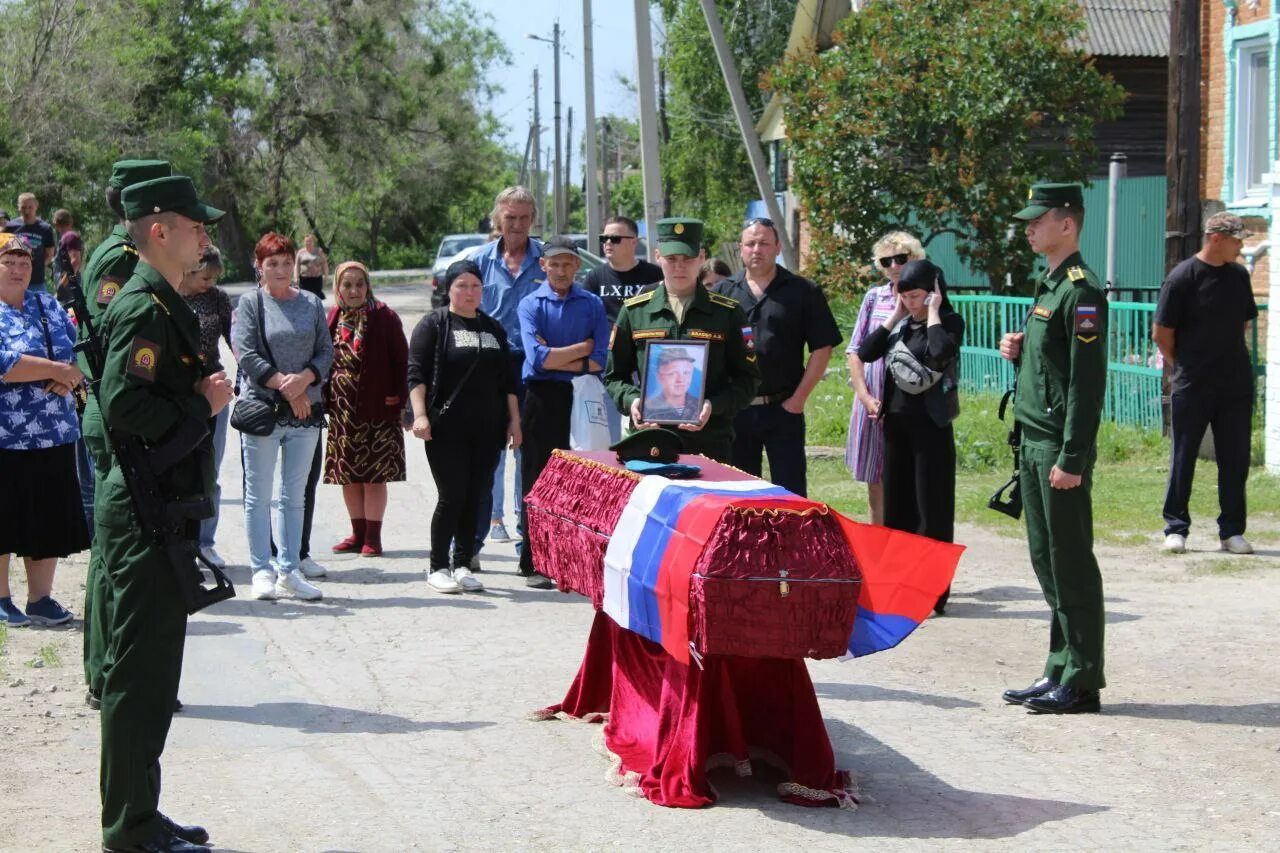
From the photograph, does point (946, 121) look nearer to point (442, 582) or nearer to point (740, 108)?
point (740, 108)

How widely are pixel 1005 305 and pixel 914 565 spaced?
1309 cm

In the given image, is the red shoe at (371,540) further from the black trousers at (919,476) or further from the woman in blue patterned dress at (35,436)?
the black trousers at (919,476)

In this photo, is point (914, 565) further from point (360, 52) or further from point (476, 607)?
point (360, 52)

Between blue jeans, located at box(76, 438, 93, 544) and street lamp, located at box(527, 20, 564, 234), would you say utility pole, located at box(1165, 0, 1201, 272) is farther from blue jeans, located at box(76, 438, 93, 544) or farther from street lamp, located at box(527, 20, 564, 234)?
street lamp, located at box(527, 20, 564, 234)

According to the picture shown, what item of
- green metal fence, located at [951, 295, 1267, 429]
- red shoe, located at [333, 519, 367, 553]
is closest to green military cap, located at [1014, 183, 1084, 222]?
red shoe, located at [333, 519, 367, 553]

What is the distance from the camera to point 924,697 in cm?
716

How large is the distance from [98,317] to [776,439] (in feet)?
13.9

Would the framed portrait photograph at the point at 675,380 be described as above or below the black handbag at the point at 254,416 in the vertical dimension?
above

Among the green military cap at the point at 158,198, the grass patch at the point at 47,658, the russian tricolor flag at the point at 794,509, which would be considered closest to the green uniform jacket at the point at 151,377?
the green military cap at the point at 158,198

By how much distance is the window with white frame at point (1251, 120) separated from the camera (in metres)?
18.9

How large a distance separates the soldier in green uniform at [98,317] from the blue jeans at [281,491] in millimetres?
2369

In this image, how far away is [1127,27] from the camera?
1133 inches

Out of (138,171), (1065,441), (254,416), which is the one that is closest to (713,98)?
(254,416)

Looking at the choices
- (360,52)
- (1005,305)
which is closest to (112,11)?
(360,52)
